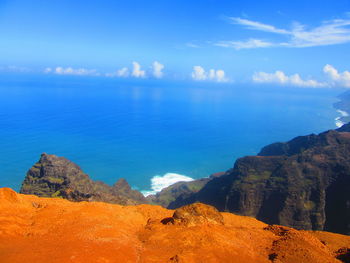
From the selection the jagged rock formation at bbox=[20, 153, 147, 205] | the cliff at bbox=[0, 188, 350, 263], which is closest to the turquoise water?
the jagged rock formation at bbox=[20, 153, 147, 205]

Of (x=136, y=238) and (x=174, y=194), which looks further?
(x=174, y=194)

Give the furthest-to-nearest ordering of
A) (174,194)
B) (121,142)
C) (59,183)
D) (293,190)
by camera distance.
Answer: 1. (121,142)
2. (174,194)
3. (293,190)
4. (59,183)

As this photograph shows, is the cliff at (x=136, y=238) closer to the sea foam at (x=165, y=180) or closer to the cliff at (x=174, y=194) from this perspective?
the cliff at (x=174, y=194)

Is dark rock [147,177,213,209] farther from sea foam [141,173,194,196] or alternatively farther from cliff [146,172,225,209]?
sea foam [141,173,194,196]

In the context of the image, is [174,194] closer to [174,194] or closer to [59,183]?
[174,194]

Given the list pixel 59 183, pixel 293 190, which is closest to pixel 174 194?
pixel 293 190
